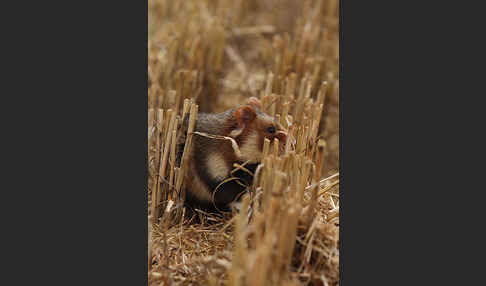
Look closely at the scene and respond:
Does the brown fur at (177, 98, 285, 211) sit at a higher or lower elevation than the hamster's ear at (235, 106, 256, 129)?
lower

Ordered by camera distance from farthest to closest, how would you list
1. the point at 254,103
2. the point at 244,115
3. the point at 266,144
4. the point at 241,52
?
the point at 241,52
the point at 254,103
the point at 244,115
the point at 266,144

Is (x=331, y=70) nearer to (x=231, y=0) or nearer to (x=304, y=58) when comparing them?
(x=304, y=58)

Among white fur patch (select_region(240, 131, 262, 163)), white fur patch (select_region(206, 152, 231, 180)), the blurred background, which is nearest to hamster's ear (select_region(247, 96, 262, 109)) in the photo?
white fur patch (select_region(240, 131, 262, 163))

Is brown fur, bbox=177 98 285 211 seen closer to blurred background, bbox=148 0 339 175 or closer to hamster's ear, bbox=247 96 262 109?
hamster's ear, bbox=247 96 262 109

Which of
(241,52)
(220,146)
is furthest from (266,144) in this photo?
(241,52)

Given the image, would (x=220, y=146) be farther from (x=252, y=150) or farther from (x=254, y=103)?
(x=254, y=103)

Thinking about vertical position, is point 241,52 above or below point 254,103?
above

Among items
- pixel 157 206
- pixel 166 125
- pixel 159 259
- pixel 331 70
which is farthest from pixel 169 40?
pixel 159 259
